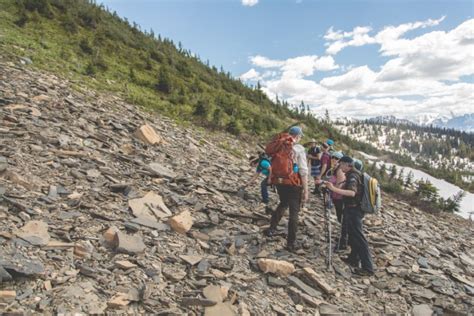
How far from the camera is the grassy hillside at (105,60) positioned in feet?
56.3

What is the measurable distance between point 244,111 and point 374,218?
17005 mm

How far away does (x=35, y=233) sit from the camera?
5.08 meters

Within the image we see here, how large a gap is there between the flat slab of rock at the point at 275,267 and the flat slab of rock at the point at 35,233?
3582 mm

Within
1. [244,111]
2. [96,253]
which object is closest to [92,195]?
[96,253]

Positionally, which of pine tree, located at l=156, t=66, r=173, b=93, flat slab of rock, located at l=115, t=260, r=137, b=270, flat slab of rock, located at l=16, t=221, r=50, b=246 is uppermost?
pine tree, located at l=156, t=66, r=173, b=93

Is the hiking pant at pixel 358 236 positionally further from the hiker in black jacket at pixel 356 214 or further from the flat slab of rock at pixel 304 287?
the flat slab of rock at pixel 304 287

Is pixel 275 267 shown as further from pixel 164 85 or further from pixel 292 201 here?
pixel 164 85

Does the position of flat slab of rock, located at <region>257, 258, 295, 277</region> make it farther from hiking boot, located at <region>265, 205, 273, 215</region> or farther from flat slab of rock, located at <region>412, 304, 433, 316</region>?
hiking boot, located at <region>265, 205, 273, 215</region>

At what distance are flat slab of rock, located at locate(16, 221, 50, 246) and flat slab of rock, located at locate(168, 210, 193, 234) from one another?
7.42 feet

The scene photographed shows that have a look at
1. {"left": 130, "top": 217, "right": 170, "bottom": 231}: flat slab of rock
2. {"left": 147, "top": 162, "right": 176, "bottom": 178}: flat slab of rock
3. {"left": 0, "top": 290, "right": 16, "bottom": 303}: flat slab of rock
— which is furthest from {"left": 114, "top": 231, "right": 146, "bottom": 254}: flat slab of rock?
{"left": 147, "top": 162, "right": 176, "bottom": 178}: flat slab of rock

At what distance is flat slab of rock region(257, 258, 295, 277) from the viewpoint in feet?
20.0

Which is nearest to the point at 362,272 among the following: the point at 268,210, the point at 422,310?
the point at 422,310

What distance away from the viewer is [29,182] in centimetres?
640

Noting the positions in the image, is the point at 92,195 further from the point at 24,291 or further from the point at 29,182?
the point at 24,291
